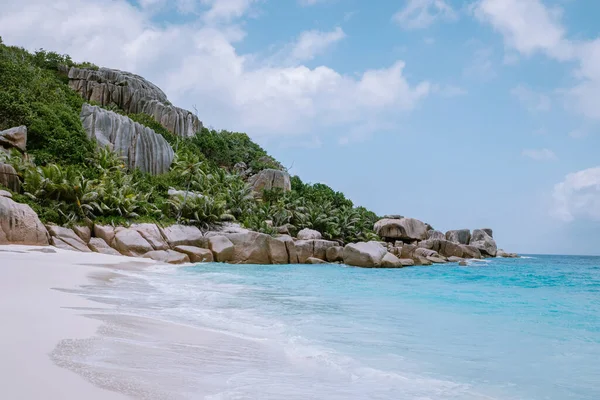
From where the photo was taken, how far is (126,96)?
156 ft

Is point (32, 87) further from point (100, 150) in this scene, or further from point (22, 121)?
point (100, 150)

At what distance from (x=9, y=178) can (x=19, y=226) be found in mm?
5511

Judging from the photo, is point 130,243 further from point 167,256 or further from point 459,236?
point 459,236

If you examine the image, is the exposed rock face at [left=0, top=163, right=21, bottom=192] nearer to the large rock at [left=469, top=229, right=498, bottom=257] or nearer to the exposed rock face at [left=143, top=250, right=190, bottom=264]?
the exposed rock face at [left=143, top=250, right=190, bottom=264]

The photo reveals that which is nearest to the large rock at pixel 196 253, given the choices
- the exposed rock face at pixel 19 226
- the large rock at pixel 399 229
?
the exposed rock face at pixel 19 226

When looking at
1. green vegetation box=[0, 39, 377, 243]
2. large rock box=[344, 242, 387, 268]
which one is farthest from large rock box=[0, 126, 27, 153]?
large rock box=[344, 242, 387, 268]

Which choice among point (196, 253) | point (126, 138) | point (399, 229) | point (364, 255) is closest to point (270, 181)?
point (399, 229)

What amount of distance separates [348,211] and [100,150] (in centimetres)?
1997

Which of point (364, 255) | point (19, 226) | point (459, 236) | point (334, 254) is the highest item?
point (459, 236)

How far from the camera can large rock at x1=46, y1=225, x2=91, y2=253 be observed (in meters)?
17.9

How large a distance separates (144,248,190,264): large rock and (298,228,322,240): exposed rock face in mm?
11511

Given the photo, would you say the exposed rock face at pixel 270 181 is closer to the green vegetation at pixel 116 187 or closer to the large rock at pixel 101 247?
the green vegetation at pixel 116 187

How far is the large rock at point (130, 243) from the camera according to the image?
2044 cm

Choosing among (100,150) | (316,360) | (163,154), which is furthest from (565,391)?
(163,154)
